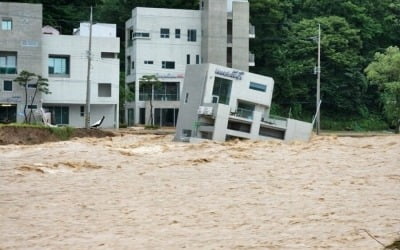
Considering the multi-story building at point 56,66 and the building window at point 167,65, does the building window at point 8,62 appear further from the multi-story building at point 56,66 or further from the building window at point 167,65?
the building window at point 167,65

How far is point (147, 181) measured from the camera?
77.6 feet

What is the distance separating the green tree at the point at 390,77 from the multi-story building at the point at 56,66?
23253 mm

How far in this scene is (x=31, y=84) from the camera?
192 feet

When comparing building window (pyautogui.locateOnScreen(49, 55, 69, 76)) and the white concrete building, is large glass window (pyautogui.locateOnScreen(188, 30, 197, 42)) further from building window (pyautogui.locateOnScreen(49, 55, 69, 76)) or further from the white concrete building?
building window (pyautogui.locateOnScreen(49, 55, 69, 76))

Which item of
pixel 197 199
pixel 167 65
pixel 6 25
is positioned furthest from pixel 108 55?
pixel 197 199

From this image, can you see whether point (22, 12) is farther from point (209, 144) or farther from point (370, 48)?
point (370, 48)

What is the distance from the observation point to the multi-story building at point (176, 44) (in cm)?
6775

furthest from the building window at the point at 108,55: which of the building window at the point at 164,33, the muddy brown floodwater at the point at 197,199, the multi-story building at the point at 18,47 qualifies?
the muddy brown floodwater at the point at 197,199

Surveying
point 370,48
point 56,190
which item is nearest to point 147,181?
point 56,190

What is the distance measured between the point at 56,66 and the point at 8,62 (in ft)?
13.0

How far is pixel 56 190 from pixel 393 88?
44.0 meters

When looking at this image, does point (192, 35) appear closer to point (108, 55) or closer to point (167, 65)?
point (167, 65)

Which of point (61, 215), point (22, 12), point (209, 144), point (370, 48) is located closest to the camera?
point (61, 215)

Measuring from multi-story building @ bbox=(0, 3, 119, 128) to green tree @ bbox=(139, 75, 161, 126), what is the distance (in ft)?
12.2
